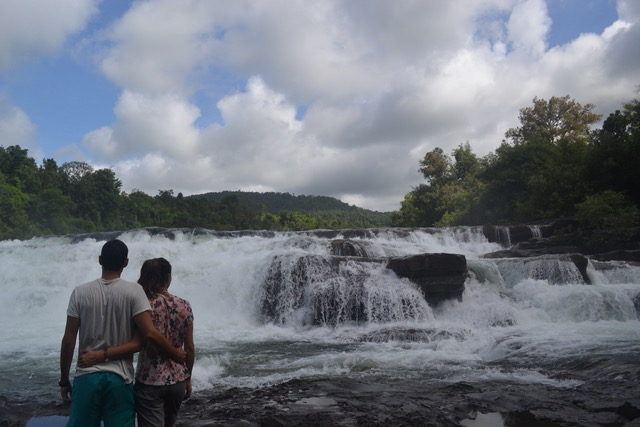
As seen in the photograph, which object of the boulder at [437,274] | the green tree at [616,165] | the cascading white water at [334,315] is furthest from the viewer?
the green tree at [616,165]

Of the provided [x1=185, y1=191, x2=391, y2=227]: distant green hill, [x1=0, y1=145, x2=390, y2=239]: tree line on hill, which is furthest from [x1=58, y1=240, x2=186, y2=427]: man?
[x1=185, y1=191, x2=391, y2=227]: distant green hill

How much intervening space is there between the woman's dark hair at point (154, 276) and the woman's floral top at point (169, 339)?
0.06m

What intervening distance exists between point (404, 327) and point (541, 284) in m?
4.51

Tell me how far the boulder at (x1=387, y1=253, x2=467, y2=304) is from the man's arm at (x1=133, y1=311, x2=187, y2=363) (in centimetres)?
989

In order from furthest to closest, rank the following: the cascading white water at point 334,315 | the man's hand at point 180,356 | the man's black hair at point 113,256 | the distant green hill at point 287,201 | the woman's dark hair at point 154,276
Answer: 1. the distant green hill at point 287,201
2. the cascading white water at point 334,315
3. the woman's dark hair at point 154,276
4. the man's hand at point 180,356
5. the man's black hair at point 113,256

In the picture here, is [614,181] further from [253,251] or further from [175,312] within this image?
[175,312]

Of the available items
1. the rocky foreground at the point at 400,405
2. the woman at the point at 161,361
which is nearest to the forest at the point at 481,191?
the rocky foreground at the point at 400,405

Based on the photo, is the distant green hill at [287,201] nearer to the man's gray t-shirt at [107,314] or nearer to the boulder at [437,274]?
the boulder at [437,274]

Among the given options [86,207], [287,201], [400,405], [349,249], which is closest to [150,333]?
[400,405]

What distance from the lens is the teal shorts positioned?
2.46 meters

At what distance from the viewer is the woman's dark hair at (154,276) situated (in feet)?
9.80

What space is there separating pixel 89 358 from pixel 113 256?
0.57 metres

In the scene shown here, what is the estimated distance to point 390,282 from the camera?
11969 mm

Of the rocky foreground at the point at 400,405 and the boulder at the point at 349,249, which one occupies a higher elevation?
the boulder at the point at 349,249
